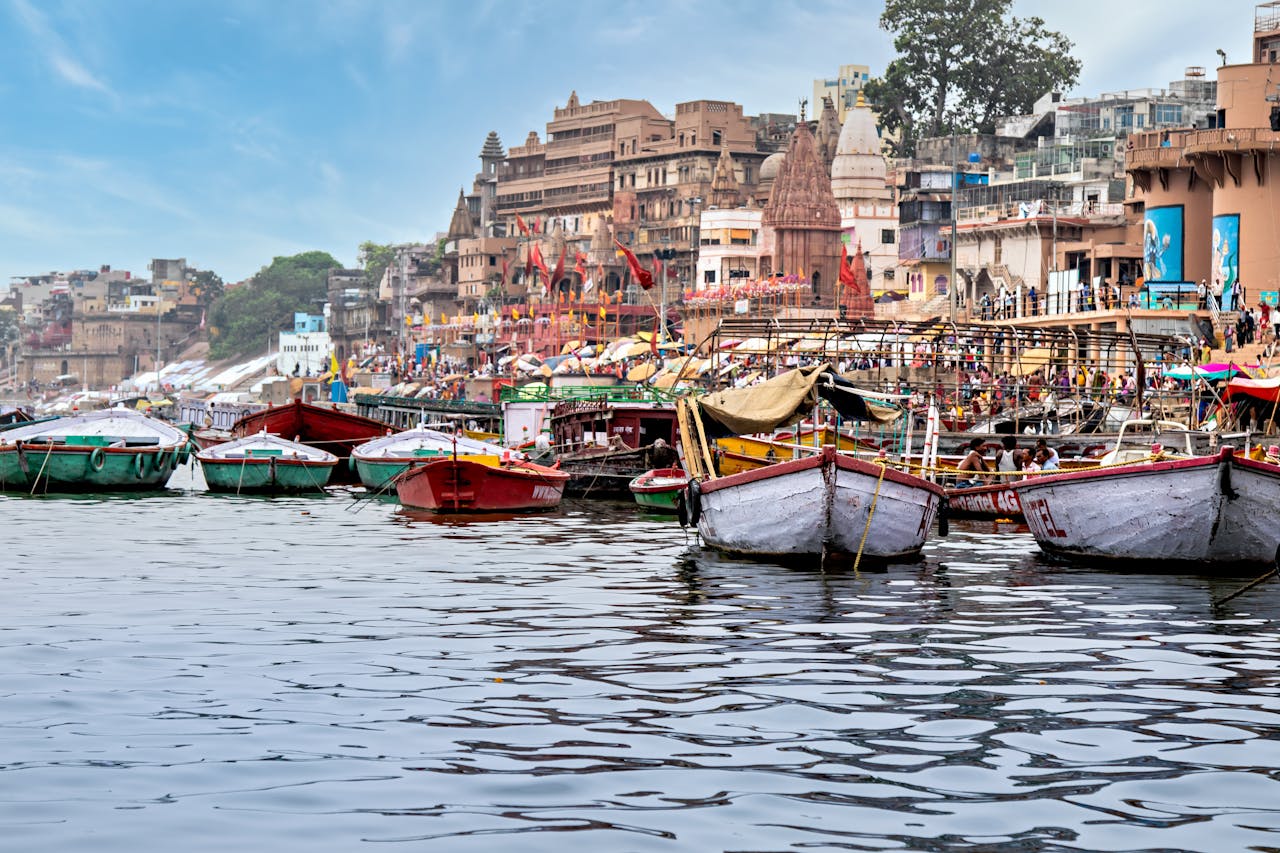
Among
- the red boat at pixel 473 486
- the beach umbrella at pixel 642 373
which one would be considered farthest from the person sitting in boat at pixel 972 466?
the beach umbrella at pixel 642 373

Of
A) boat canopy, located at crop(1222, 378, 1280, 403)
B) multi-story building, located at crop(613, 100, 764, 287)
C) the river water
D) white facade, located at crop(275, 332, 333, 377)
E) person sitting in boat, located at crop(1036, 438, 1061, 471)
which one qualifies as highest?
multi-story building, located at crop(613, 100, 764, 287)

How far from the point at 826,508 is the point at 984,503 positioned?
929 centimetres

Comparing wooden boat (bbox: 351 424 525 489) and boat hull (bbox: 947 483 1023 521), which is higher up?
wooden boat (bbox: 351 424 525 489)

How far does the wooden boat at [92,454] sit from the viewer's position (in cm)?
4175

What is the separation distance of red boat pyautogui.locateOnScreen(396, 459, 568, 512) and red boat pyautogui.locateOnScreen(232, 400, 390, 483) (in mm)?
14342

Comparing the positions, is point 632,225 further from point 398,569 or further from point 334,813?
point 334,813

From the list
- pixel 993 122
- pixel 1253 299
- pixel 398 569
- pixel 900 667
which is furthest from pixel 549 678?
pixel 993 122

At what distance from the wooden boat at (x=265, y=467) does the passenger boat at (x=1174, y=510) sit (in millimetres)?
23148

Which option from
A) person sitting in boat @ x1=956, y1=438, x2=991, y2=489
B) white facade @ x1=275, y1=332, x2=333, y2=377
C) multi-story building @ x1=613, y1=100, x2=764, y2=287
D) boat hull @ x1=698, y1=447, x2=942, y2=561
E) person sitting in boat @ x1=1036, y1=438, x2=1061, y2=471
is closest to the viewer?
boat hull @ x1=698, y1=447, x2=942, y2=561

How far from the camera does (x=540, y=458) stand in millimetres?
→ 46438

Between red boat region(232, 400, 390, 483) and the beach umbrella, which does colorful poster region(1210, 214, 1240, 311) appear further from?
red boat region(232, 400, 390, 483)

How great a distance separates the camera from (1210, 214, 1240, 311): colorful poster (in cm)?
5616

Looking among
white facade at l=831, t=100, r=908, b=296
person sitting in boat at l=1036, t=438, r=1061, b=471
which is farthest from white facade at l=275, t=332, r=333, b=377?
person sitting in boat at l=1036, t=438, r=1061, b=471

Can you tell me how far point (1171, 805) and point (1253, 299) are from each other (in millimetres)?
48824
